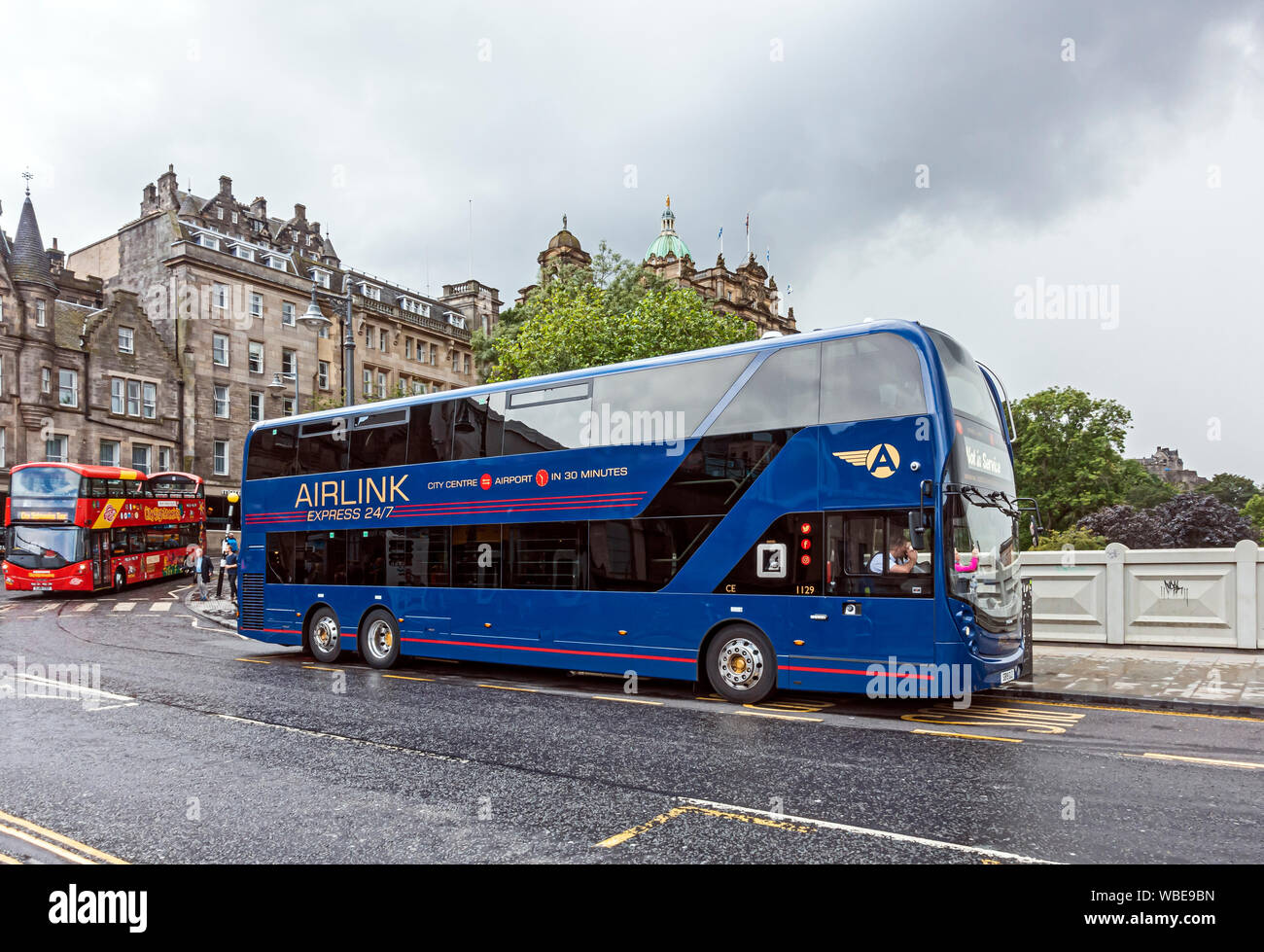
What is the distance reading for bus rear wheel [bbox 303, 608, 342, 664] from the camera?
1480 cm

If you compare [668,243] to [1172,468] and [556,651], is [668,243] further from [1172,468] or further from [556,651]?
[1172,468]

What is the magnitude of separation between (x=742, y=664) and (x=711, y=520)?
171cm

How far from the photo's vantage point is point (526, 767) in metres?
7.14

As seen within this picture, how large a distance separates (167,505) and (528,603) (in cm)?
2813

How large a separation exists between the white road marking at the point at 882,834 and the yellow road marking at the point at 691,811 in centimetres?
7

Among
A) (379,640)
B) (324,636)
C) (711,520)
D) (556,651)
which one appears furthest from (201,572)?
(711,520)

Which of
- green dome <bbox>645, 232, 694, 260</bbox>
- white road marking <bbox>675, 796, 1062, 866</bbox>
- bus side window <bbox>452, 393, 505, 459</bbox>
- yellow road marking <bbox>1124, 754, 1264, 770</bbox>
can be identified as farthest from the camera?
green dome <bbox>645, 232, 694, 260</bbox>

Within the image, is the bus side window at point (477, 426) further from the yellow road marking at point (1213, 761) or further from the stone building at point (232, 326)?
the stone building at point (232, 326)

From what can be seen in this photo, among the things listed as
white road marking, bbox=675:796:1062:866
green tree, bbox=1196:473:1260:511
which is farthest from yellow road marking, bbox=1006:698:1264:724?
green tree, bbox=1196:473:1260:511

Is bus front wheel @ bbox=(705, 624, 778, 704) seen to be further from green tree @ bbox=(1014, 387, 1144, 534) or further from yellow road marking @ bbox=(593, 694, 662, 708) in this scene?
green tree @ bbox=(1014, 387, 1144, 534)

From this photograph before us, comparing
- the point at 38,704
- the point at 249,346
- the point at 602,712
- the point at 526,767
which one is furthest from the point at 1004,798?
the point at 249,346

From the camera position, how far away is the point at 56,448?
44.7 m

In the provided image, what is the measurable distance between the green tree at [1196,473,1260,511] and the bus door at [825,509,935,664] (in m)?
94.4
